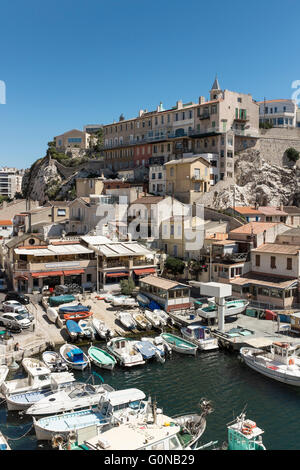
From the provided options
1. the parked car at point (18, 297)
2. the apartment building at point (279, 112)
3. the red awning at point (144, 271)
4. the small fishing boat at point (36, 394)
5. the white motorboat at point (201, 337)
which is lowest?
the small fishing boat at point (36, 394)

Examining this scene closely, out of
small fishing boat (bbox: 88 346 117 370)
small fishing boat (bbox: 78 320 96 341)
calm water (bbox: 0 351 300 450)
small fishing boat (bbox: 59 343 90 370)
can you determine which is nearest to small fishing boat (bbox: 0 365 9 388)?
calm water (bbox: 0 351 300 450)

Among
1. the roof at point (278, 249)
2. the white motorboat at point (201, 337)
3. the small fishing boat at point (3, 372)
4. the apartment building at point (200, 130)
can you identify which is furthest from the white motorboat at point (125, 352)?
the apartment building at point (200, 130)

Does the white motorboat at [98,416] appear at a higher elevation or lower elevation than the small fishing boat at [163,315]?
lower

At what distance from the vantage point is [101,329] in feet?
113

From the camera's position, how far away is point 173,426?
17.9m

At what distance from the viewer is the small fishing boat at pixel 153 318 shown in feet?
120

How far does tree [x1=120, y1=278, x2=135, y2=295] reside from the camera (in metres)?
43.3

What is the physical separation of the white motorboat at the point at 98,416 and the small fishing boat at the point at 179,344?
9.32 metres

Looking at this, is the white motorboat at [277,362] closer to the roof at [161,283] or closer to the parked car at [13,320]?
the roof at [161,283]

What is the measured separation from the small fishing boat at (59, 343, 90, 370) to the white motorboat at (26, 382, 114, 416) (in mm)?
3708

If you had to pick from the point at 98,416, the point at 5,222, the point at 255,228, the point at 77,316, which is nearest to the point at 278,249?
the point at 255,228

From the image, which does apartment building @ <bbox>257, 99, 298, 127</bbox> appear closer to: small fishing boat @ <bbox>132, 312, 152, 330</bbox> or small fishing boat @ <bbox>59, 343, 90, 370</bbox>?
small fishing boat @ <bbox>132, 312, 152, 330</bbox>

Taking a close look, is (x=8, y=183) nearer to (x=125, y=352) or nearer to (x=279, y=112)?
(x=279, y=112)
